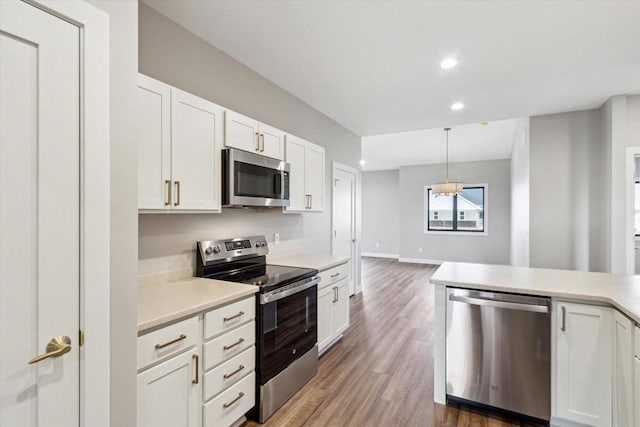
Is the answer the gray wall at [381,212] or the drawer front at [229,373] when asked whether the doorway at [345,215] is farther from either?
the gray wall at [381,212]

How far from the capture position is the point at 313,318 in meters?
2.67

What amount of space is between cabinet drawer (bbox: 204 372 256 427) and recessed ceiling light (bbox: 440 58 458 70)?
2.86 m

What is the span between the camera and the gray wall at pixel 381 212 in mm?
9648

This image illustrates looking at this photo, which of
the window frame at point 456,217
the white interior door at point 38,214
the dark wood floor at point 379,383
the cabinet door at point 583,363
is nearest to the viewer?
the white interior door at point 38,214

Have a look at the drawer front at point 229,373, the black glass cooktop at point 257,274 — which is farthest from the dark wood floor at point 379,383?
the black glass cooktop at point 257,274

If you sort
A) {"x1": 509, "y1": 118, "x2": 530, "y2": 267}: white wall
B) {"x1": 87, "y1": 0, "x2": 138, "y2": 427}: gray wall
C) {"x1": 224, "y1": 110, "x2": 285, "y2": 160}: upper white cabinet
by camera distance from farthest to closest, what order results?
{"x1": 509, "y1": 118, "x2": 530, "y2": 267}: white wall < {"x1": 224, "y1": 110, "x2": 285, "y2": 160}: upper white cabinet < {"x1": 87, "y1": 0, "x2": 138, "y2": 427}: gray wall

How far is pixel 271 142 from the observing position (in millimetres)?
2693

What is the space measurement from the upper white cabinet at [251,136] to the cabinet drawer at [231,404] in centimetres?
160

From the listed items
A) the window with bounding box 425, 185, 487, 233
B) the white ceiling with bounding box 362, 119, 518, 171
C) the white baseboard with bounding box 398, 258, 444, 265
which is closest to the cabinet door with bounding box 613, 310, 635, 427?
the white ceiling with bounding box 362, 119, 518, 171

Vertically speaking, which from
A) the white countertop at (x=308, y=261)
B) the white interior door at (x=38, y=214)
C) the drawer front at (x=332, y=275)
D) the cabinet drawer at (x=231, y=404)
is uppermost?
the white interior door at (x=38, y=214)

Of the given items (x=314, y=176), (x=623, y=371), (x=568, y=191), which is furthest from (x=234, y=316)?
(x=568, y=191)

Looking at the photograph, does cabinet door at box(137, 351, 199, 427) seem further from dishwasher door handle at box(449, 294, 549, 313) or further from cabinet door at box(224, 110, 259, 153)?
dishwasher door handle at box(449, 294, 549, 313)

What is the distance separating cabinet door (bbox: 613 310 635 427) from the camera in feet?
5.42

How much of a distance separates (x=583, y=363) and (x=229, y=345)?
2151 mm
